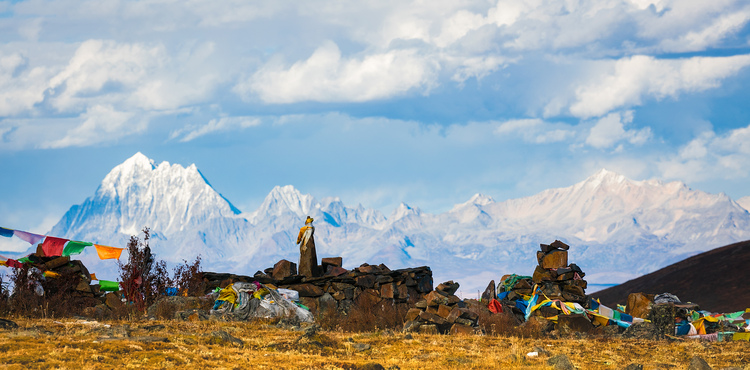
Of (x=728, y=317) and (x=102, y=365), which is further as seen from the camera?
(x=728, y=317)

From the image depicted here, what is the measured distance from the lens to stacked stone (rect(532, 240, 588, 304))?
28.2 meters

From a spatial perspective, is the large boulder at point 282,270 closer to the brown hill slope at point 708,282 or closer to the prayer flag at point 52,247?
the prayer flag at point 52,247

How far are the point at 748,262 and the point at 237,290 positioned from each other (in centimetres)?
4318

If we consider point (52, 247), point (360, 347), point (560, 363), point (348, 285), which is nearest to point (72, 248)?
point (52, 247)

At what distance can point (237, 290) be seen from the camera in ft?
78.4

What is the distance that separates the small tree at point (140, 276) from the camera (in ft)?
83.8

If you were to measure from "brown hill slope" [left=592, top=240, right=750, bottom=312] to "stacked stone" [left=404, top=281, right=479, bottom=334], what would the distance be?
95.6 feet

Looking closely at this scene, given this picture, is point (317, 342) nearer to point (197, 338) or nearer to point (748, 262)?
point (197, 338)

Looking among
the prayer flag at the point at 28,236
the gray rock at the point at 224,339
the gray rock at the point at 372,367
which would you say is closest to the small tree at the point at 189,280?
the prayer flag at the point at 28,236

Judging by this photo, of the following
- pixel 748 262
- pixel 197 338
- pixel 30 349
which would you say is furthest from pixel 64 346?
pixel 748 262

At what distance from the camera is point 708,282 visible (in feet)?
171

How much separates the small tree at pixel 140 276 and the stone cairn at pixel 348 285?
2.04 m

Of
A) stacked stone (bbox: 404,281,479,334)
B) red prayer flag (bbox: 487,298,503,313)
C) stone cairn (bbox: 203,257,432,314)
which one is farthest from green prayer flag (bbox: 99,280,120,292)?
red prayer flag (bbox: 487,298,503,313)

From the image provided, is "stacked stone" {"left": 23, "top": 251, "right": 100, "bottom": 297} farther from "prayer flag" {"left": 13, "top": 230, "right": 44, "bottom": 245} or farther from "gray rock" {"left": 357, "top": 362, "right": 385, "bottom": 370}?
"gray rock" {"left": 357, "top": 362, "right": 385, "bottom": 370}
